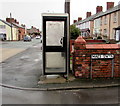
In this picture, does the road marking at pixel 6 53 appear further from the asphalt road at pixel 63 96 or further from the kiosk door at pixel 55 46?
the asphalt road at pixel 63 96

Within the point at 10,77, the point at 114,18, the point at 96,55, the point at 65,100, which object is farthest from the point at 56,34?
the point at 114,18

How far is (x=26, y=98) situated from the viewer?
5.45 meters

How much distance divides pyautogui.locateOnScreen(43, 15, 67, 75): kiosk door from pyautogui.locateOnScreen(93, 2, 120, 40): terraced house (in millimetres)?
19249

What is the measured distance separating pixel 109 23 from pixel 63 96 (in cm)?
3048

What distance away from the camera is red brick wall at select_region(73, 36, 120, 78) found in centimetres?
726

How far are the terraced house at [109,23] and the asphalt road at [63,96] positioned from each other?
67.8ft

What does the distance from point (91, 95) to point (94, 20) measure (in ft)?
134

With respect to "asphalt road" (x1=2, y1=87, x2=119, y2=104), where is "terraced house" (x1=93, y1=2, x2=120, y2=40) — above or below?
above

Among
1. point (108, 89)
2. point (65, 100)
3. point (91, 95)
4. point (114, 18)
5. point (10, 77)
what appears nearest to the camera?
point (65, 100)

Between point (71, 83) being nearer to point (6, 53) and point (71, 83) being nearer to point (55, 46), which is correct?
point (55, 46)

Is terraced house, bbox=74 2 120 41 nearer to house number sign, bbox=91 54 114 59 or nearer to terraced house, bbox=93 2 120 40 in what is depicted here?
terraced house, bbox=93 2 120 40

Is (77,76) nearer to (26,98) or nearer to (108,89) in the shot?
(108,89)

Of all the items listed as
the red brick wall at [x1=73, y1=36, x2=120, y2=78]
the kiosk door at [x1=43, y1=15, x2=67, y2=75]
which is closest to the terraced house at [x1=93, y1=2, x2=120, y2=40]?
the red brick wall at [x1=73, y1=36, x2=120, y2=78]

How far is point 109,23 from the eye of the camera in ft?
111
